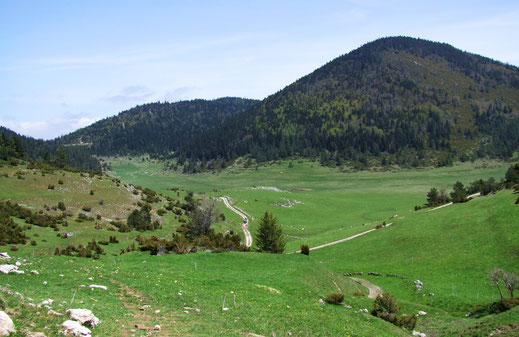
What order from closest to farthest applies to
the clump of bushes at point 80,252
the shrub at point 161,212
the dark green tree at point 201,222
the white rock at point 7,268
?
the white rock at point 7,268, the clump of bushes at point 80,252, the dark green tree at point 201,222, the shrub at point 161,212

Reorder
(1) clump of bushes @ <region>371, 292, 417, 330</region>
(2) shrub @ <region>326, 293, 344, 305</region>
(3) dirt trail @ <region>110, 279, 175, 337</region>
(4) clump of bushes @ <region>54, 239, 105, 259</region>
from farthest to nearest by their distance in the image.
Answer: (4) clump of bushes @ <region>54, 239, 105, 259</region>
(2) shrub @ <region>326, 293, 344, 305</region>
(1) clump of bushes @ <region>371, 292, 417, 330</region>
(3) dirt trail @ <region>110, 279, 175, 337</region>

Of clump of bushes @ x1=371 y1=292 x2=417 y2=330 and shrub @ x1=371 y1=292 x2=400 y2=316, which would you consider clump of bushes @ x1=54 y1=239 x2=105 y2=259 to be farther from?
clump of bushes @ x1=371 y1=292 x2=417 y2=330

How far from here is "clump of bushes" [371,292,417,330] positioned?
961 inches

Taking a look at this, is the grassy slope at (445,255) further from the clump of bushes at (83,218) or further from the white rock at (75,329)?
the clump of bushes at (83,218)

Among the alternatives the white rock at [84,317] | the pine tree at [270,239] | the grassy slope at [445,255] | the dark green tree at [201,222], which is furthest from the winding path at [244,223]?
the white rock at [84,317]

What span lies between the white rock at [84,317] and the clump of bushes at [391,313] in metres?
19.4

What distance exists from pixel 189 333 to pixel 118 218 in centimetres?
5077

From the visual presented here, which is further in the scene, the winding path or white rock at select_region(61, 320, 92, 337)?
the winding path

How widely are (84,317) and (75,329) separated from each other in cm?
145

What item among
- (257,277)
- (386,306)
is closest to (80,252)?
(257,277)

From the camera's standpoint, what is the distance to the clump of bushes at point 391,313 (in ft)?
80.1

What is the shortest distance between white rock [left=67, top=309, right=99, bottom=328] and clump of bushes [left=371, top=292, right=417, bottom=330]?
1940 centimetres

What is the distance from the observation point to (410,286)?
38375 mm

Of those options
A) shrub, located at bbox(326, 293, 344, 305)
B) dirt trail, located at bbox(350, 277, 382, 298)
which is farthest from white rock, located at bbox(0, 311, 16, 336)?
dirt trail, located at bbox(350, 277, 382, 298)
